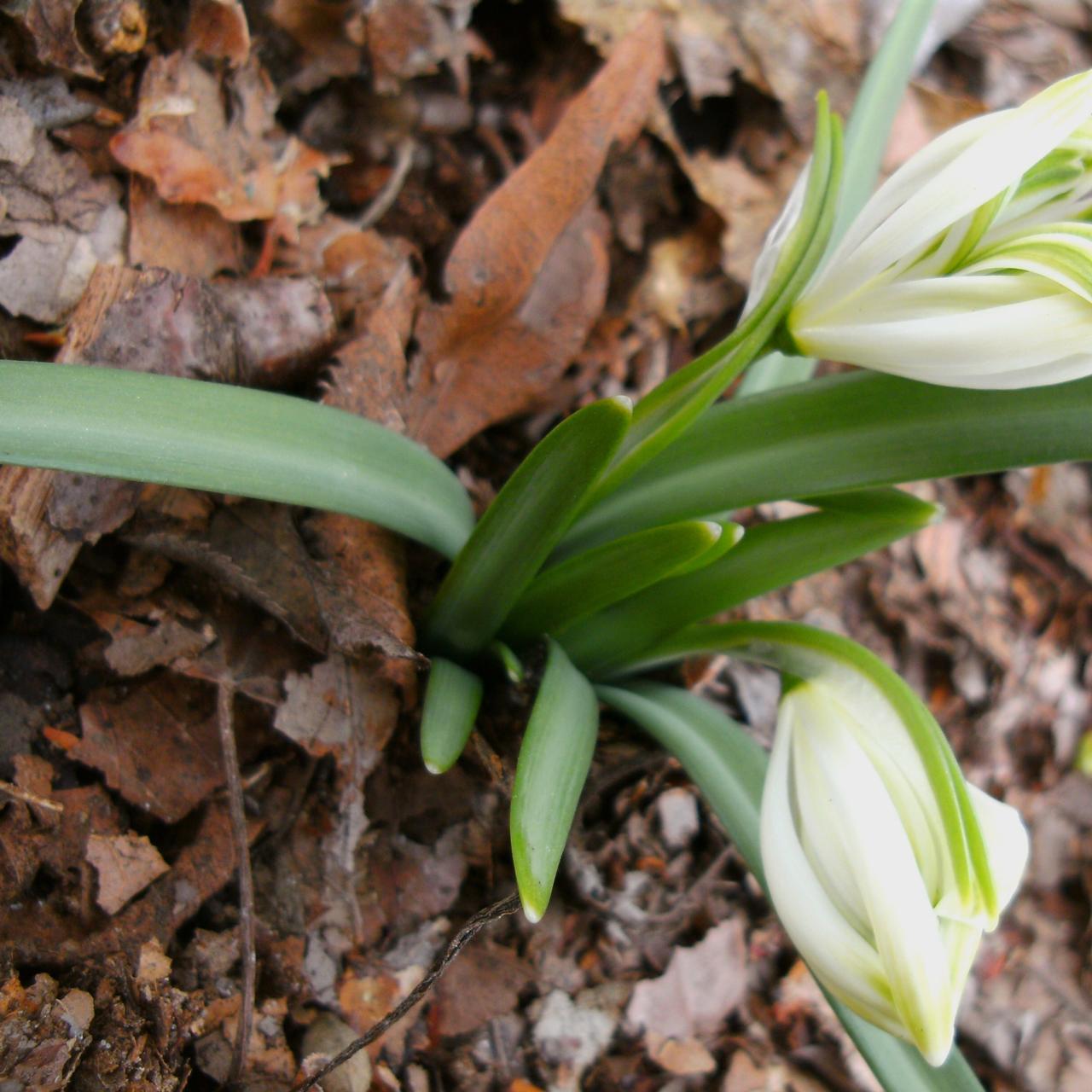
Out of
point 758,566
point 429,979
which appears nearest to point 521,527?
point 758,566

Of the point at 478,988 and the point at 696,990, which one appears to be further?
the point at 696,990

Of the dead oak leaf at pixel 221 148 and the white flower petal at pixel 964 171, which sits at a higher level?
the white flower petal at pixel 964 171

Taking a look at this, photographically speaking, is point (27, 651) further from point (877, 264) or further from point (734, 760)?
point (877, 264)

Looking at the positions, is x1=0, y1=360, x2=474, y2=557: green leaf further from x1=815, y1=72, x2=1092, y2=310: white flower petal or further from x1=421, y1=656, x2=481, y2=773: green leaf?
x1=815, y1=72, x2=1092, y2=310: white flower petal

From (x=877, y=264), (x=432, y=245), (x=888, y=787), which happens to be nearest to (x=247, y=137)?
(x=432, y=245)

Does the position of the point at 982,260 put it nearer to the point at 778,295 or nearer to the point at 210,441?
the point at 778,295

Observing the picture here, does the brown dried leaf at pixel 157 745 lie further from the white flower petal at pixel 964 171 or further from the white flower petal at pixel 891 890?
the white flower petal at pixel 964 171

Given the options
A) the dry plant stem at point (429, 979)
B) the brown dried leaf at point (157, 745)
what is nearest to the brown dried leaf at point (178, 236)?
the brown dried leaf at point (157, 745)
